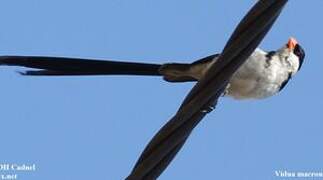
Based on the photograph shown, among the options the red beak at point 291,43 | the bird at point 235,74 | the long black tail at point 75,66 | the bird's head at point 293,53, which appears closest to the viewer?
the long black tail at point 75,66

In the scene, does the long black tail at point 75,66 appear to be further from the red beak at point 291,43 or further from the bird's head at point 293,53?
the red beak at point 291,43

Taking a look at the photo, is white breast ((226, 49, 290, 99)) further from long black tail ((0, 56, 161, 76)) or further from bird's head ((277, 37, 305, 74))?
long black tail ((0, 56, 161, 76))

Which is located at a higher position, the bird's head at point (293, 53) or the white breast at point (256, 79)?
the bird's head at point (293, 53)

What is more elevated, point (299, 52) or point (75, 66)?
point (299, 52)

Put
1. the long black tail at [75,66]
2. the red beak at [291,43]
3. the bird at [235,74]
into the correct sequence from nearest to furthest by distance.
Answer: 1. the long black tail at [75,66]
2. the bird at [235,74]
3. the red beak at [291,43]

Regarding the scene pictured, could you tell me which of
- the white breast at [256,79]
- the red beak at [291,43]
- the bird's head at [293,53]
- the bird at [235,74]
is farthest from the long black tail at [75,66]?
the red beak at [291,43]

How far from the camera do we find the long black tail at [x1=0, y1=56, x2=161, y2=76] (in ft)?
8.57

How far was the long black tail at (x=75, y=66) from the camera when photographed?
2.61 m

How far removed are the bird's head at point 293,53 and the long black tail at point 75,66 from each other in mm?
695

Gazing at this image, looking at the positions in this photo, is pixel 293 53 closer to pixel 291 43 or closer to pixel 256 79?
pixel 291 43

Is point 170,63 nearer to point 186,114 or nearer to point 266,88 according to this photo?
point 266,88

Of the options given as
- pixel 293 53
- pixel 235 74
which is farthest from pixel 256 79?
pixel 293 53

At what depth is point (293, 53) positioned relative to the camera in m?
3.84

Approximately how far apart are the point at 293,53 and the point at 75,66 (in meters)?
1.38
